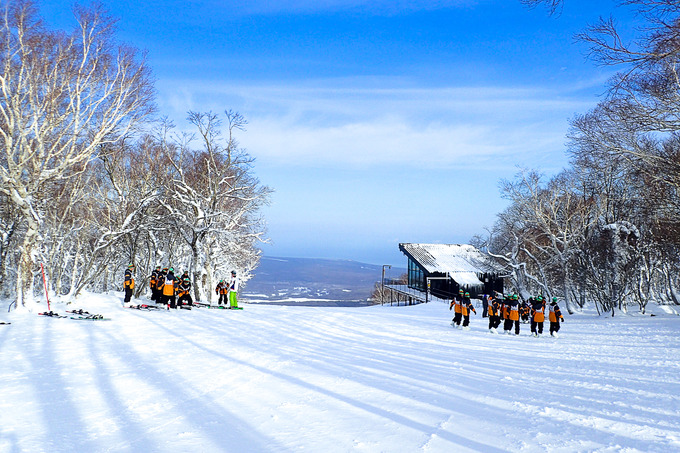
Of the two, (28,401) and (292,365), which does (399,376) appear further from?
(28,401)

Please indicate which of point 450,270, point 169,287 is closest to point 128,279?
point 169,287

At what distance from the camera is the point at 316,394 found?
5805 millimetres

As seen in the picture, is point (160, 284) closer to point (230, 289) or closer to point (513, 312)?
point (230, 289)

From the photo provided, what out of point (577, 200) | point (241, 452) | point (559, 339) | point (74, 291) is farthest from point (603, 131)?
point (74, 291)

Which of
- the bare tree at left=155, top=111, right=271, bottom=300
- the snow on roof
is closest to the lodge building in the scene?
the snow on roof

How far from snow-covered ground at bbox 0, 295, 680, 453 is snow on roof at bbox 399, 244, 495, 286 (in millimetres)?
25951

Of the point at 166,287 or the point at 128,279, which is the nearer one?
the point at 128,279

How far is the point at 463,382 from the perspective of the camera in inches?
260

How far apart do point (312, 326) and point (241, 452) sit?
1005 cm

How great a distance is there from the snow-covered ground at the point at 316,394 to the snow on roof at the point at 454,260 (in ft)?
85.1

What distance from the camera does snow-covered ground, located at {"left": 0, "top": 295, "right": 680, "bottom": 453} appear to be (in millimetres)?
4176

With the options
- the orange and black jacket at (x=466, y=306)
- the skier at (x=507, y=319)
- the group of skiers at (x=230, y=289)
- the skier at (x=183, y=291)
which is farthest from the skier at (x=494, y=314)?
the skier at (x=183, y=291)

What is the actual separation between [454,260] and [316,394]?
35515mm

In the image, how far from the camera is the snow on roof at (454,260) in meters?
36.8
